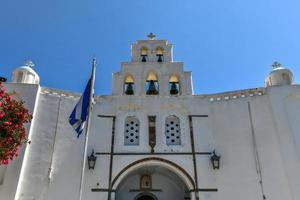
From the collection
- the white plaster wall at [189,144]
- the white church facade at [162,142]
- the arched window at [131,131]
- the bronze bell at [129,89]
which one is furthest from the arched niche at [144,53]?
the arched window at [131,131]

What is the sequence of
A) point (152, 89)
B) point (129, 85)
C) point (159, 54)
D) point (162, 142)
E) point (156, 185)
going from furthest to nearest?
point (159, 54)
point (129, 85)
point (152, 89)
point (156, 185)
point (162, 142)

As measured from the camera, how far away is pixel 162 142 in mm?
14961

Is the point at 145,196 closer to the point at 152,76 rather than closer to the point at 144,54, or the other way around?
the point at 152,76

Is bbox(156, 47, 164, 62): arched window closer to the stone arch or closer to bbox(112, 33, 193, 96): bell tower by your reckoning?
bbox(112, 33, 193, 96): bell tower

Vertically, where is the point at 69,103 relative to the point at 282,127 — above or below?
above

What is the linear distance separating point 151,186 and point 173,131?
2737 mm

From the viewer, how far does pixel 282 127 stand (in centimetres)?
1476

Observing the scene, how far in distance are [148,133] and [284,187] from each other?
18.6ft

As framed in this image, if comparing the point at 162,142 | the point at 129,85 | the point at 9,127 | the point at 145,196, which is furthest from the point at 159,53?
the point at 9,127

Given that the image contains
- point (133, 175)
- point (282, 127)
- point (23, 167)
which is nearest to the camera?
point (23, 167)

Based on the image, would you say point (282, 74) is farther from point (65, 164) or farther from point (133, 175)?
point (65, 164)

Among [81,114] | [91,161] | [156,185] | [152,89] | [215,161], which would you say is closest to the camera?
[81,114]

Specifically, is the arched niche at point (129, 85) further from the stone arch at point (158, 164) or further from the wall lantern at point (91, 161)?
the wall lantern at point (91, 161)

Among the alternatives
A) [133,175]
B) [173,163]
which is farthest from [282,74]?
[133,175]
